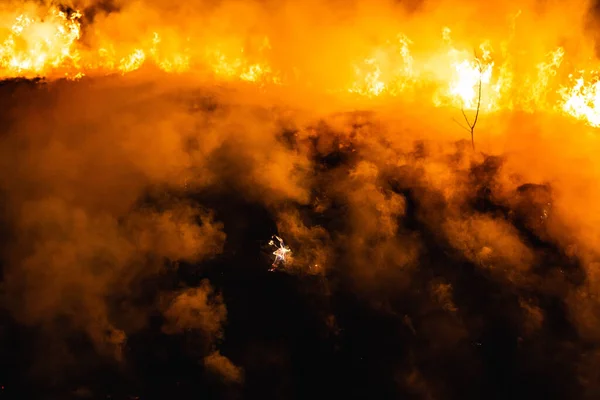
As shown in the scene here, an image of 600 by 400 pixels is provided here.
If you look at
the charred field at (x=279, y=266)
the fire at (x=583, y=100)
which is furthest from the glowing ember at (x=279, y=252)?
the fire at (x=583, y=100)

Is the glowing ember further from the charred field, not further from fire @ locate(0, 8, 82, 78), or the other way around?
fire @ locate(0, 8, 82, 78)

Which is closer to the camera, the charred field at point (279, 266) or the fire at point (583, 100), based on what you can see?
the charred field at point (279, 266)

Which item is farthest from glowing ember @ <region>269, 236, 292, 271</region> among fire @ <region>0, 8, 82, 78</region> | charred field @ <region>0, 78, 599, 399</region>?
fire @ <region>0, 8, 82, 78</region>

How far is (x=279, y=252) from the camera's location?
7.57 metres

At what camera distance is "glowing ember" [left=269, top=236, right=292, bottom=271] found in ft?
24.5

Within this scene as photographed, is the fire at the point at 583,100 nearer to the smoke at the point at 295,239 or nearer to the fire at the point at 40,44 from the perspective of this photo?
the smoke at the point at 295,239

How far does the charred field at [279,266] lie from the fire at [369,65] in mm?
1424

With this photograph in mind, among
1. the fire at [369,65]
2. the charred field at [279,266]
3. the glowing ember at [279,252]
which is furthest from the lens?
the fire at [369,65]

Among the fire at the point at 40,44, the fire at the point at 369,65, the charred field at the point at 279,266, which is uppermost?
the fire at the point at 369,65

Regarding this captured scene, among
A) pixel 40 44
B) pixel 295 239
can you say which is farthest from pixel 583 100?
pixel 40 44

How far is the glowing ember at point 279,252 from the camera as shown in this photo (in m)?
7.48

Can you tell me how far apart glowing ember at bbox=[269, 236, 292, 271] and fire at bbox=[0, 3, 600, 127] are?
3.96 m

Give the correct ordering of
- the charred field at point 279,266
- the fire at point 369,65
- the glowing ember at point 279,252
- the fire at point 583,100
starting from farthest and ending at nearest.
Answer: the fire at point 369,65 < the fire at point 583,100 < the glowing ember at point 279,252 < the charred field at point 279,266

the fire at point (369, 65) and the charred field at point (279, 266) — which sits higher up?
the fire at point (369, 65)
